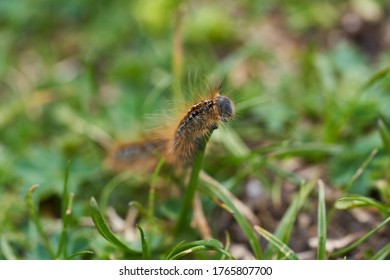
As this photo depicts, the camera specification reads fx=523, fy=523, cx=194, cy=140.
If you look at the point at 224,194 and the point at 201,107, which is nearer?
the point at 201,107

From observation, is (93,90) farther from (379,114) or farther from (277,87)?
(379,114)

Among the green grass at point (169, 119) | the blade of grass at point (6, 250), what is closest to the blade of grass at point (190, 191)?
the green grass at point (169, 119)

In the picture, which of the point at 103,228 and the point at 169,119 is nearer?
the point at 103,228

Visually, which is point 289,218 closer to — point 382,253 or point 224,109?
point 382,253

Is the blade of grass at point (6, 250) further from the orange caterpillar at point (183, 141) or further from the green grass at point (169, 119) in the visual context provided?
the orange caterpillar at point (183, 141)

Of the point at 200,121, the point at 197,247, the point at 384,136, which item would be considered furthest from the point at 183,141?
the point at 384,136
